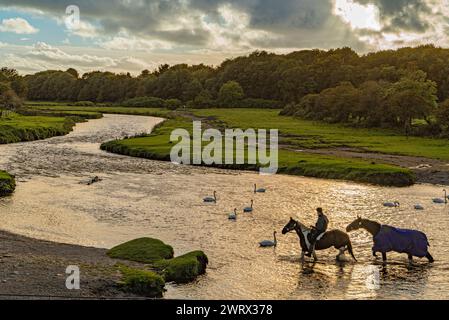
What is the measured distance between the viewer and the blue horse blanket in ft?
95.1

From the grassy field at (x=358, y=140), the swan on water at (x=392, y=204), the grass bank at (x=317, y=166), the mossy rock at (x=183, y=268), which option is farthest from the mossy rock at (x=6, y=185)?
the grassy field at (x=358, y=140)

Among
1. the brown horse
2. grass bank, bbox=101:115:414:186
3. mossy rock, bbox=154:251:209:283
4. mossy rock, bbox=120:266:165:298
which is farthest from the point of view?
grass bank, bbox=101:115:414:186

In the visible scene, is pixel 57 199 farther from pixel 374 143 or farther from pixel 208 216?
pixel 374 143

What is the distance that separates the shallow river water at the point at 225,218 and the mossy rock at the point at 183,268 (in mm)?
649

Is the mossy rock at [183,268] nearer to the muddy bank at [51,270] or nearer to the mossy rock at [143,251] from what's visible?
the mossy rock at [143,251]

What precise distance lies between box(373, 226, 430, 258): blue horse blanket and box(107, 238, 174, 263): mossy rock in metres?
11.3

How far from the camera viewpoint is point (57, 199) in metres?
46.7

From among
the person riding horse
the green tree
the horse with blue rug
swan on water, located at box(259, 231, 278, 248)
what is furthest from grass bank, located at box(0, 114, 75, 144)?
the horse with blue rug

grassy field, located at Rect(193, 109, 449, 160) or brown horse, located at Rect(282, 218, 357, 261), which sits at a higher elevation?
grassy field, located at Rect(193, 109, 449, 160)

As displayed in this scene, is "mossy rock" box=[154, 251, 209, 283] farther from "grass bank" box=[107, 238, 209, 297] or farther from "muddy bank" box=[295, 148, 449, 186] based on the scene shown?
"muddy bank" box=[295, 148, 449, 186]

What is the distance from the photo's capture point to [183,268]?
26.0m

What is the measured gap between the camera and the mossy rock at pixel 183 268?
25.8m
